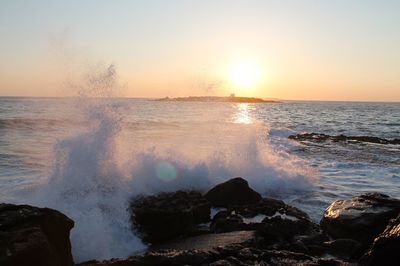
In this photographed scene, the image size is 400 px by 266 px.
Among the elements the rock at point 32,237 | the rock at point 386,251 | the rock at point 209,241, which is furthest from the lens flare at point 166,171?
the rock at point 386,251

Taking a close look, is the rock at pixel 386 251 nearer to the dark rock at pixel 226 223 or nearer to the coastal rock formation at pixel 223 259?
the coastal rock formation at pixel 223 259

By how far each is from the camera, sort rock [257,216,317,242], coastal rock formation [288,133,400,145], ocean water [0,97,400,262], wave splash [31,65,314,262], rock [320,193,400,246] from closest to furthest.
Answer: rock [257,216,317,242], rock [320,193,400,246], wave splash [31,65,314,262], ocean water [0,97,400,262], coastal rock formation [288,133,400,145]

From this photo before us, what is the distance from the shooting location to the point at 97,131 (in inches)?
498

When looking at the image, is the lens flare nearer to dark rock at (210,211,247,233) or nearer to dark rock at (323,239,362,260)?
dark rock at (210,211,247,233)

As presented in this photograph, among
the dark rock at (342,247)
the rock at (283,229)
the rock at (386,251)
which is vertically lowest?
the rock at (283,229)

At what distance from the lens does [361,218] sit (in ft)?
24.8

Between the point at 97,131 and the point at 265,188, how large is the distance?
5795 millimetres

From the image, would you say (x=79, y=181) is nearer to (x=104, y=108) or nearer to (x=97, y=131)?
(x=97, y=131)

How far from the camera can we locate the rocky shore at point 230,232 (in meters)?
4.48

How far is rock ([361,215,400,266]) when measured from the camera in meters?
4.45

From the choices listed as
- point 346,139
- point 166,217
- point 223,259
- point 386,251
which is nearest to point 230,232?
point 166,217

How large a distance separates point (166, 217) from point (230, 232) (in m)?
1.42

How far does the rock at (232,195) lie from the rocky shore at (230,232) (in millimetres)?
27

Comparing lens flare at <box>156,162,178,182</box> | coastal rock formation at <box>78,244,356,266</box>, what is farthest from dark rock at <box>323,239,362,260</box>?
lens flare at <box>156,162,178,182</box>
